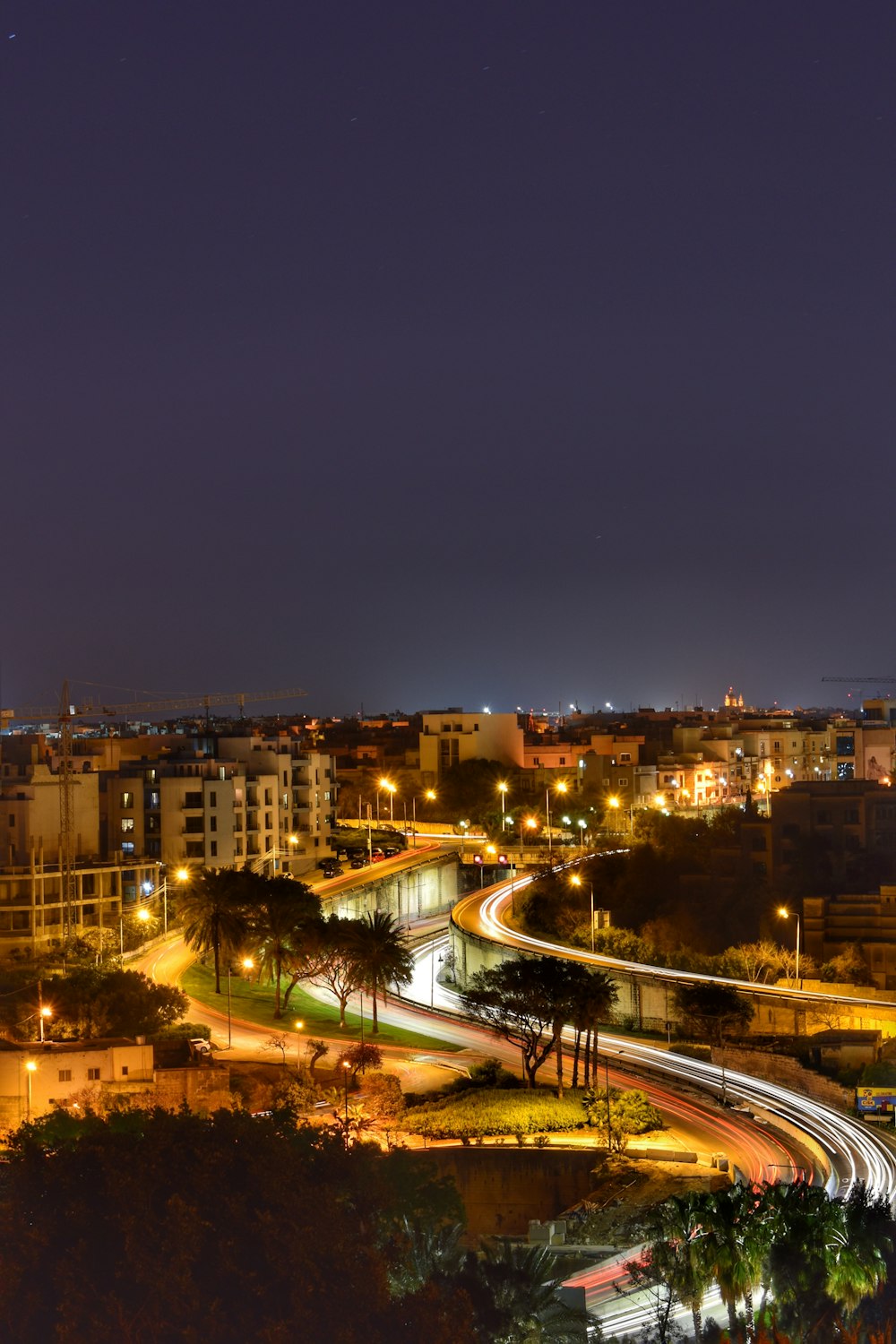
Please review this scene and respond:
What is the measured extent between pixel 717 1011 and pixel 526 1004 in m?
4.47

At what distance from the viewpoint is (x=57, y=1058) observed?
22.9 meters

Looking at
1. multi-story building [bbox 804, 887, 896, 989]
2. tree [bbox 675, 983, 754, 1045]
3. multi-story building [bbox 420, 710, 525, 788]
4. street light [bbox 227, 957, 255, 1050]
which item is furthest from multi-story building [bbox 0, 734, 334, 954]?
multi-story building [bbox 804, 887, 896, 989]

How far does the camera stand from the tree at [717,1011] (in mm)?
30078

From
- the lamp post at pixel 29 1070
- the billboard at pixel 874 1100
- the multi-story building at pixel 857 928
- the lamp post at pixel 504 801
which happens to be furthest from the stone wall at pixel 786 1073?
the lamp post at pixel 504 801

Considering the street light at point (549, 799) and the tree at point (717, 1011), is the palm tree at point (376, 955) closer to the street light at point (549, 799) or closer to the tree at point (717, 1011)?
the tree at point (717, 1011)

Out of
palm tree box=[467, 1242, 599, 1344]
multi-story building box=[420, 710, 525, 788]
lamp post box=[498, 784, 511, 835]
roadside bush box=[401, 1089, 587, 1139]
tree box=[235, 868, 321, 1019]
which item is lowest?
roadside bush box=[401, 1089, 587, 1139]

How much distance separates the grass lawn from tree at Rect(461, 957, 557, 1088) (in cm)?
144

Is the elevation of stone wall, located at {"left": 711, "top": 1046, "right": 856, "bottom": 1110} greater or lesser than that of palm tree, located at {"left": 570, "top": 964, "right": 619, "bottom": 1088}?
lesser

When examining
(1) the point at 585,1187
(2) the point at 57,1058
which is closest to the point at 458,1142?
(1) the point at 585,1187

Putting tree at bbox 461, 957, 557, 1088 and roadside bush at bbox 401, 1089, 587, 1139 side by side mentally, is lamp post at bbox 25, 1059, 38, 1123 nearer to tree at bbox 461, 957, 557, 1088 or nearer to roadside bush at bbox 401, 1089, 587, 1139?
roadside bush at bbox 401, 1089, 587, 1139

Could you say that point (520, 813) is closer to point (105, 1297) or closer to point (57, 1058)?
point (57, 1058)

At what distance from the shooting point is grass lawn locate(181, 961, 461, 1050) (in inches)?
1182

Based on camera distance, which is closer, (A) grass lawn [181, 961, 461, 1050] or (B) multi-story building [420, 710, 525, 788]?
(A) grass lawn [181, 961, 461, 1050]

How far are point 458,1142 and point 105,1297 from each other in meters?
9.45
